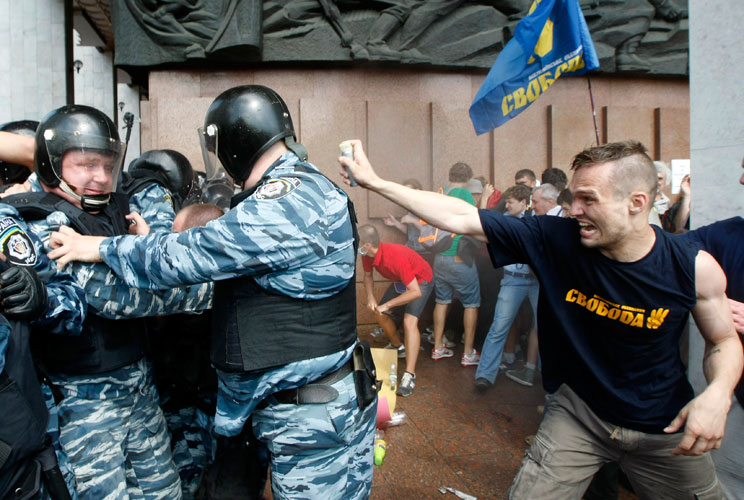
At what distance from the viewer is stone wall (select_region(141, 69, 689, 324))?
273 inches

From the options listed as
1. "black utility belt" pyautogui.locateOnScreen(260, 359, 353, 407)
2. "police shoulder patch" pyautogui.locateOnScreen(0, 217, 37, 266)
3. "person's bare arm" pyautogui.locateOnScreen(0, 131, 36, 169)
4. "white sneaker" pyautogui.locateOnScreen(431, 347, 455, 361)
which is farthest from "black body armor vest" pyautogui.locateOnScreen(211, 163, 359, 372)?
"white sneaker" pyautogui.locateOnScreen(431, 347, 455, 361)

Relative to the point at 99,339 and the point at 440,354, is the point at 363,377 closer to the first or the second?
the point at 99,339

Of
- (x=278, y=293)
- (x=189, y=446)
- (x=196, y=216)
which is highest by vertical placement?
(x=196, y=216)

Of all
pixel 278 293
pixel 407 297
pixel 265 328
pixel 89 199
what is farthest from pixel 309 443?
pixel 407 297

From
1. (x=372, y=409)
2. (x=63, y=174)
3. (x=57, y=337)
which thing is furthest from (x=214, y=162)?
(x=372, y=409)

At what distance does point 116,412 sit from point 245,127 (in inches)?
53.4

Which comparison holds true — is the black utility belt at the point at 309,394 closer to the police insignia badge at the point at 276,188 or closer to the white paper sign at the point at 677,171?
the police insignia badge at the point at 276,188

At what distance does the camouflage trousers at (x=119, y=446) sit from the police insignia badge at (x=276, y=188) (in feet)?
3.83

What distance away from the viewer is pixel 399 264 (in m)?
5.15

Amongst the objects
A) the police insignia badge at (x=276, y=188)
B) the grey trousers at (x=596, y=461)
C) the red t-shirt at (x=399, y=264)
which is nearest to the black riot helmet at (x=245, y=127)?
the police insignia badge at (x=276, y=188)

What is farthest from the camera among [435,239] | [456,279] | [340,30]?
[340,30]

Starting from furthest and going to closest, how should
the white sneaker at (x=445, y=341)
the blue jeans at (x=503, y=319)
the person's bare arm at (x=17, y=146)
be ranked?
1. the white sneaker at (x=445, y=341)
2. the blue jeans at (x=503, y=319)
3. the person's bare arm at (x=17, y=146)

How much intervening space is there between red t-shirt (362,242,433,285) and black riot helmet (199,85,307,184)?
3136mm

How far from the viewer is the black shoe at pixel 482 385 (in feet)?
15.8
